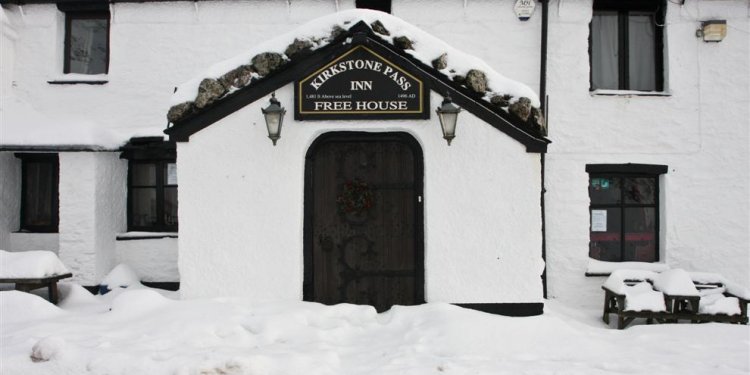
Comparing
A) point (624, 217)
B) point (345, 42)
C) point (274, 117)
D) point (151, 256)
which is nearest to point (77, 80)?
point (151, 256)

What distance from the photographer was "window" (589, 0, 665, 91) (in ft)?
27.6

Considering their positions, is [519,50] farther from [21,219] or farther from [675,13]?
[21,219]

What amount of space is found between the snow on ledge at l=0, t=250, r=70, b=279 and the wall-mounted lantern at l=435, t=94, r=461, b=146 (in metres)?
5.86

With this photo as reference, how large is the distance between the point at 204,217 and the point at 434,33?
497 cm

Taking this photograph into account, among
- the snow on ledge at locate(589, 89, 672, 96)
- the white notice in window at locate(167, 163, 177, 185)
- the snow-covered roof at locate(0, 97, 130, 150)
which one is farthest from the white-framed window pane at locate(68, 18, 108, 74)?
the snow on ledge at locate(589, 89, 672, 96)

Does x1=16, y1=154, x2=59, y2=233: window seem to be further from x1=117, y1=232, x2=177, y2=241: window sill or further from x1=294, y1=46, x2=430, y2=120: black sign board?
x1=294, y1=46, x2=430, y2=120: black sign board

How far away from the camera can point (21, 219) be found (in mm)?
8469

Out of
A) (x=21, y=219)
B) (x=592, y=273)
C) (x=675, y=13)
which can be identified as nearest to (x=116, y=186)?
(x=21, y=219)

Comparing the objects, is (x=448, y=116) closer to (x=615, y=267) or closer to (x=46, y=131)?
(x=615, y=267)

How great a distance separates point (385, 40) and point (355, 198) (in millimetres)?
1929

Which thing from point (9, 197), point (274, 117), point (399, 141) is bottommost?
point (9, 197)

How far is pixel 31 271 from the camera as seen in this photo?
21.9ft

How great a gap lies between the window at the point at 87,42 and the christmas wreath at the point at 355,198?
230 inches

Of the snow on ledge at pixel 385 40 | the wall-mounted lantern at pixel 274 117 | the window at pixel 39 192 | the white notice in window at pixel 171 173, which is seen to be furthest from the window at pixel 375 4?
the window at pixel 39 192
